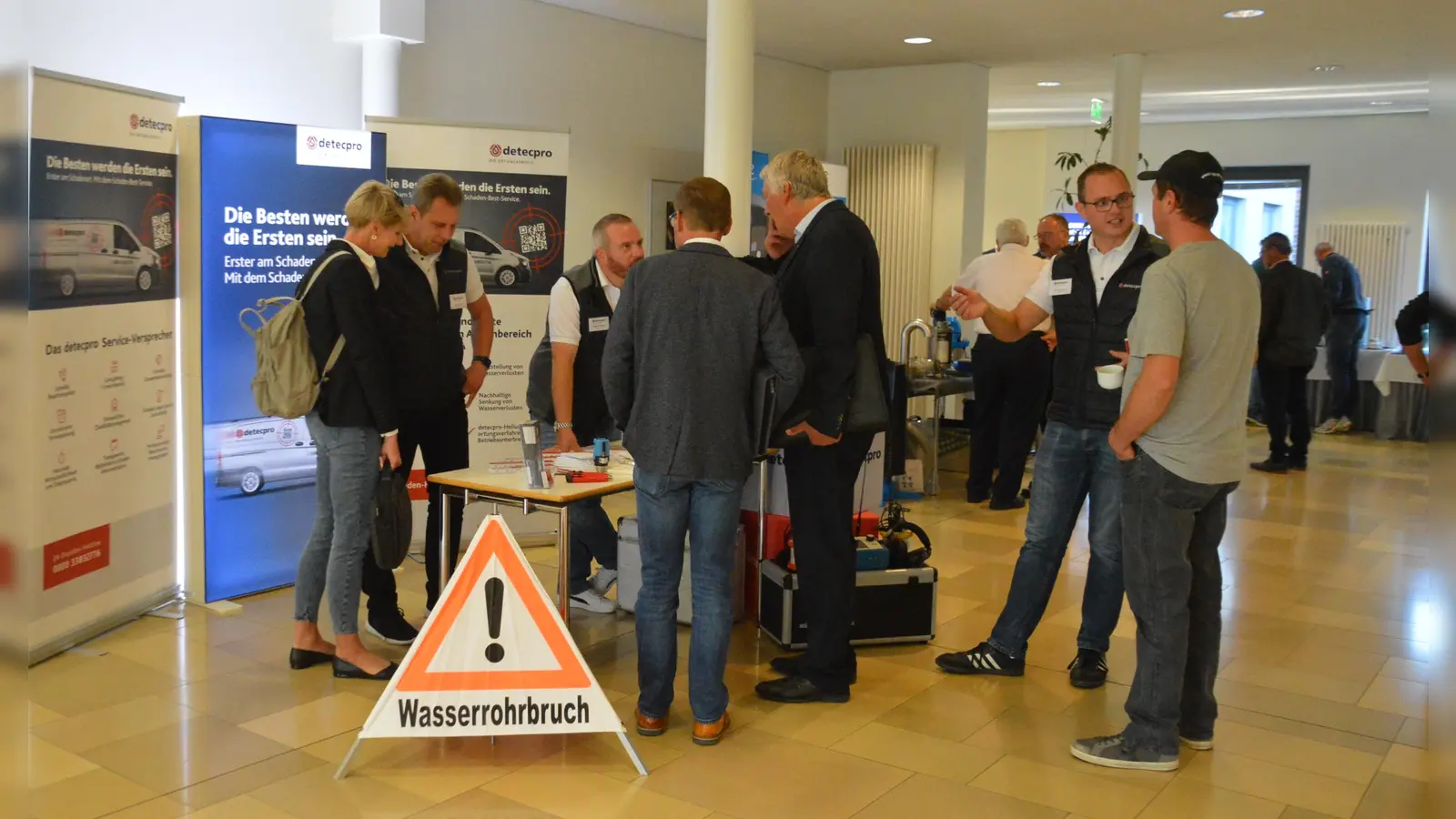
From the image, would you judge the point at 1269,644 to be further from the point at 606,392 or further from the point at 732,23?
the point at 732,23

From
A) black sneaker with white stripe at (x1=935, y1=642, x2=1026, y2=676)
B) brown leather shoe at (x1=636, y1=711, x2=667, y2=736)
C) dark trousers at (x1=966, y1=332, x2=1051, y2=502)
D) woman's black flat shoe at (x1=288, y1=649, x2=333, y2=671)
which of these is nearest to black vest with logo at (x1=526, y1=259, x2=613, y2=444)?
woman's black flat shoe at (x1=288, y1=649, x2=333, y2=671)

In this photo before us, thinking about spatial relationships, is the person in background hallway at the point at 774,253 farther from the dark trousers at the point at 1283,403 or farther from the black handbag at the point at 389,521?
the dark trousers at the point at 1283,403

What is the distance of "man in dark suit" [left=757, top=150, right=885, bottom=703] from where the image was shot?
3584 millimetres

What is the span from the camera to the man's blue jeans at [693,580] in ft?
11.1

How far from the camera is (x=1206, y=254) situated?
3.07 meters

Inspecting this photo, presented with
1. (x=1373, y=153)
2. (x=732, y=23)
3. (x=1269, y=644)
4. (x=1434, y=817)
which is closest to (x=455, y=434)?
(x=732, y=23)

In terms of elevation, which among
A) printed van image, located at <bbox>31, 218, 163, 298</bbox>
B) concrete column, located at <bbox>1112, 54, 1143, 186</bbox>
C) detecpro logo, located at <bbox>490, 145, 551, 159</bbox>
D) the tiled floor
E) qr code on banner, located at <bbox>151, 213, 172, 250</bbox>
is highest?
concrete column, located at <bbox>1112, 54, 1143, 186</bbox>

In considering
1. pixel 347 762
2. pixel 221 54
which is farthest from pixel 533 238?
pixel 347 762

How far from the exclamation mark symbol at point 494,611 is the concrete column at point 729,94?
2.85 meters

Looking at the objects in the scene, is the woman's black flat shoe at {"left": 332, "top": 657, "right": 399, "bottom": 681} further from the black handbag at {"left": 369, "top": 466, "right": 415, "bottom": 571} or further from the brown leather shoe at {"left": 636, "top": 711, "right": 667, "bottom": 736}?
the brown leather shoe at {"left": 636, "top": 711, "right": 667, "bottom": 736}

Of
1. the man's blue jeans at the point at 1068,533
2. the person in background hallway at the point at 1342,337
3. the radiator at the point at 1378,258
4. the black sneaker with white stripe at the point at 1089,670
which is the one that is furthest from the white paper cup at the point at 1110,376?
the radiator at the point at 1378,258

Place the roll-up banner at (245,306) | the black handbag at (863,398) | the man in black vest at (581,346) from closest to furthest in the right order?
the black handbag at (863,398), the man in black vest at (581,346), the roll-up banner at (245,306)

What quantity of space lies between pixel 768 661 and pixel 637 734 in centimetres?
83

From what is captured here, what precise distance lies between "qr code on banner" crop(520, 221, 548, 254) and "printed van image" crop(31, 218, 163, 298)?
1.69 metres
